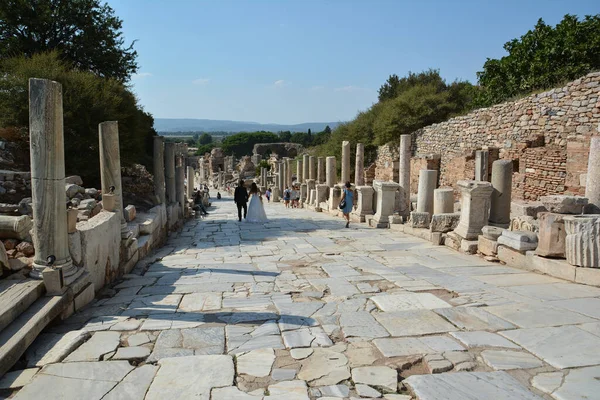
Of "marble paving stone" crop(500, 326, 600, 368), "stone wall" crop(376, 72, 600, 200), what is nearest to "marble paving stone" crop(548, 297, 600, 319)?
"marble paving stone" crop(500, 326, 600, 368)

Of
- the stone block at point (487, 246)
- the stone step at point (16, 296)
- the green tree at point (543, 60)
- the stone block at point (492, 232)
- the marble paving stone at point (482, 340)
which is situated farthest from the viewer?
the green tree at point (543, 60)

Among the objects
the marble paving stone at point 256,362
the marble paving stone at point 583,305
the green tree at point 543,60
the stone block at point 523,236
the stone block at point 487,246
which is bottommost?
the marble paving stone at point 256,362

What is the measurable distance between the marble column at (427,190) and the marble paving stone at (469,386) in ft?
26.1

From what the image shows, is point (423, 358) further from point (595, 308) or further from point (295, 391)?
point (595, 308)

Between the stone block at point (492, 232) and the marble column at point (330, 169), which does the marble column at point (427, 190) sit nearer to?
the stone block at point (492, 232)

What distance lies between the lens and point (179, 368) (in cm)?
346

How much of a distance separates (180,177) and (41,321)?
13270 mm

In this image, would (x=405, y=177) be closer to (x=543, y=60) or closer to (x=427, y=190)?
(x=427, y=190)

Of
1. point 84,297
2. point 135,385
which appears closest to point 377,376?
point 135,385

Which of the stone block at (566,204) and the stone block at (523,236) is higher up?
the stone block at (566,204)

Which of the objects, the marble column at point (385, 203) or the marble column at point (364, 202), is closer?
the marble column at point (385, 203)

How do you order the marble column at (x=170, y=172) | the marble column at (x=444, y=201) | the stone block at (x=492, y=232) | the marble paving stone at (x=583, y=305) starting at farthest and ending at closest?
the marble column at (x=170, y=172)
the marble column at (x=444, y=201)
the stone block at (x=492, y=232)
the marble paving stone at (x=583, y=305)

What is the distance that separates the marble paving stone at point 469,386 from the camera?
299 centimetres

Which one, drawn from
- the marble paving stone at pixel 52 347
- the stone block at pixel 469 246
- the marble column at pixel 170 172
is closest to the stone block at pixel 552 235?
the stone block at pixel 469 246
